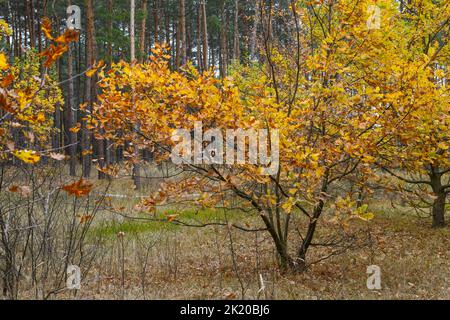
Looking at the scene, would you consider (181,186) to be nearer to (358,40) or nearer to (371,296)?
(371,296)

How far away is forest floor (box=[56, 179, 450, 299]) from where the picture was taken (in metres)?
5.29

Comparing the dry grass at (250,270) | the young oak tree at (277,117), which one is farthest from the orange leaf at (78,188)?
the young oak tree at (277,117)

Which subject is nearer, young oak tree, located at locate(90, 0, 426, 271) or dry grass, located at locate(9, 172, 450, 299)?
young oak tree, located at locate(90, 0, 426, 271)

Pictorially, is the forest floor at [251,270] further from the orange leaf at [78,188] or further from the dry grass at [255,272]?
the orange leaf at [78,188]

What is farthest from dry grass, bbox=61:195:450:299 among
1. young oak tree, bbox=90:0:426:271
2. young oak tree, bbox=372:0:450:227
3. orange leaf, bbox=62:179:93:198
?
orange leaf, bbox=62:179:93:198

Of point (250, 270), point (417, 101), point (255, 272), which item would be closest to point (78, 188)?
point (417, 101)

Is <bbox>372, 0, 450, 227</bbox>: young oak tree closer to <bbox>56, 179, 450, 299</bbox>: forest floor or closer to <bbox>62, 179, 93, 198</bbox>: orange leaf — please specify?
<bbox>56, 179, 450, 299</bbox>: forest floor

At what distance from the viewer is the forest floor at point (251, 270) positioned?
5289mm

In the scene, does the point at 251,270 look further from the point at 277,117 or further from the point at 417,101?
the point at 417,101

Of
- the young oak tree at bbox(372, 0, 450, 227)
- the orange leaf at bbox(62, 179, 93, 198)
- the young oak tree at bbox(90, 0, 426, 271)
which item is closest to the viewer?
the orange leaf at bbox(62, 179, 93, 198)

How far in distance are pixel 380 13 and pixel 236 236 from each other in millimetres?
4953

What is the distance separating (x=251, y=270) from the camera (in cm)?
662

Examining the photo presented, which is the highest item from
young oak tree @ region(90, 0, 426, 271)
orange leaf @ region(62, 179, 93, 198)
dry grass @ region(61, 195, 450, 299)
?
young oak tree @ region(90, 0, 426, 271)
